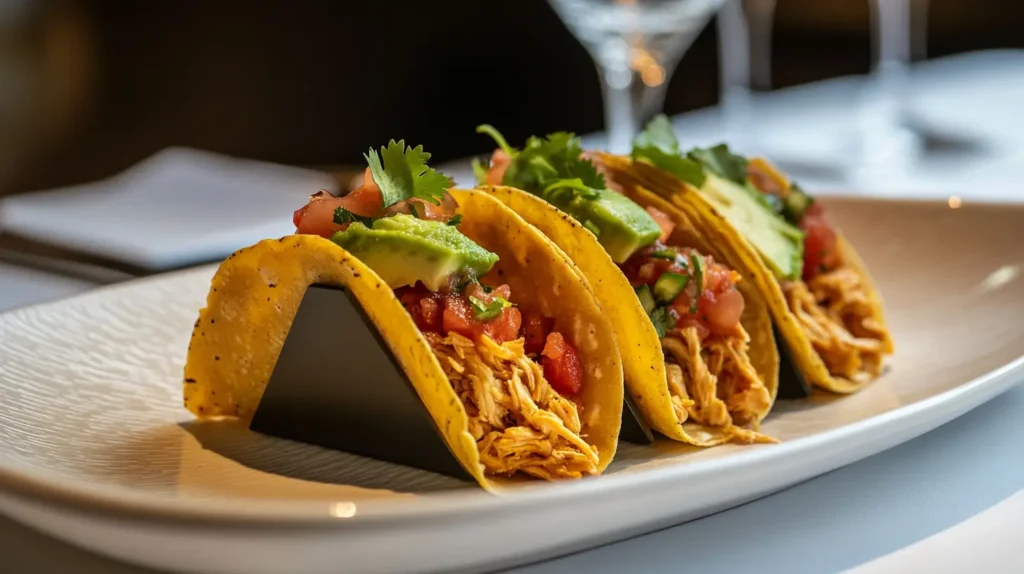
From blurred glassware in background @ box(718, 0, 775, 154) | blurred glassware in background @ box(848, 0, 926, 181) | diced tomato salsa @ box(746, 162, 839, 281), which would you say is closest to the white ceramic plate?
diced tomato salsa @ box(746, 162, 839, 281)

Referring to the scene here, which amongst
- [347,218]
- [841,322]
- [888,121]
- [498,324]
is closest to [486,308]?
[498,324]

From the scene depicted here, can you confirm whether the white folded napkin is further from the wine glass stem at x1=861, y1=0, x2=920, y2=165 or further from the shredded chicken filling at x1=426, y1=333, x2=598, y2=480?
the wine glass stem at x1=861, y1=0, x2=920, y2=165

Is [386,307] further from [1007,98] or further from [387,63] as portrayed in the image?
[387,63]

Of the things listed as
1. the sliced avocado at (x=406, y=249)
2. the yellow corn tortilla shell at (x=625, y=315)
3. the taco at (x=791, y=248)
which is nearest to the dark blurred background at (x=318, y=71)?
the taco at (x=791, y=248)

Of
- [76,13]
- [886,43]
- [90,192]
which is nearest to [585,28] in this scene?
[886,43]

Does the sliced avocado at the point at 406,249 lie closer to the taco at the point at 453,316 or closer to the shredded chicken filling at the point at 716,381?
the taco at the point at 453,316
